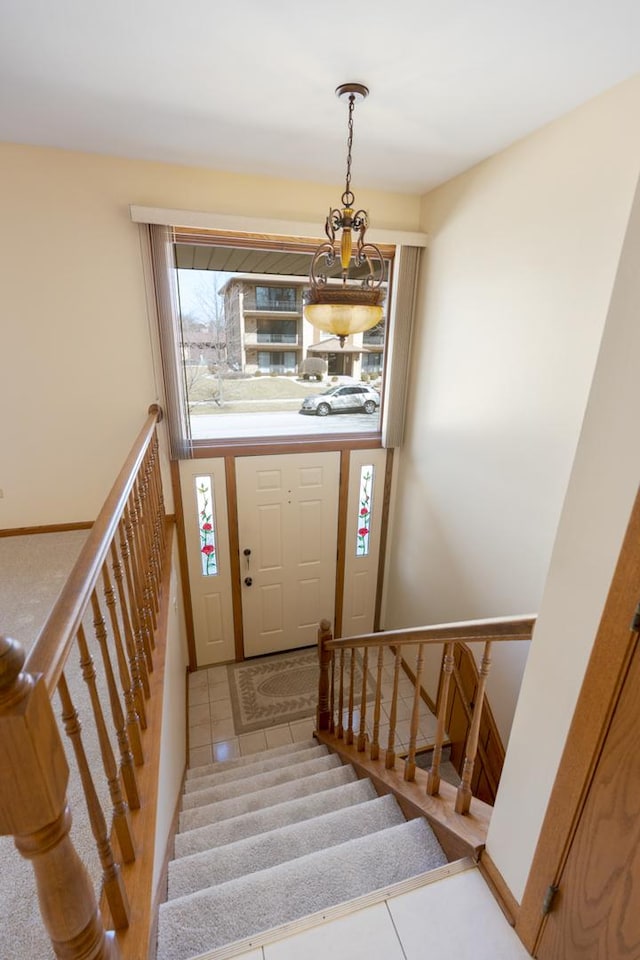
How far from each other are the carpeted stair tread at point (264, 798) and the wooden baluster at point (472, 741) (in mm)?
964

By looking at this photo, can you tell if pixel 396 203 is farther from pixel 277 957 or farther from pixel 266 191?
pixel 277 957

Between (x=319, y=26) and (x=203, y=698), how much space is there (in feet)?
14.0

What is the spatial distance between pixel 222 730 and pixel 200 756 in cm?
26

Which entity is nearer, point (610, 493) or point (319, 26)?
point (610, 493)

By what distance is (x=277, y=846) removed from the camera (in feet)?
5.25

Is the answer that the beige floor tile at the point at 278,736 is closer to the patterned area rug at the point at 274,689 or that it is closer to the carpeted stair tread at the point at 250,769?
the patterned area rug at the point at 274,689

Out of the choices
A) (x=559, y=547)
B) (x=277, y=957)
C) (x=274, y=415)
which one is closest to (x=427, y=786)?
(x=277, y=957)

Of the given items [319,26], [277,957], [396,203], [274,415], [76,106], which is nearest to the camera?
[277,957]

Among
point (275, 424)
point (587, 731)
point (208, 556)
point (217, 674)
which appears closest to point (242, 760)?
point (217, 674)

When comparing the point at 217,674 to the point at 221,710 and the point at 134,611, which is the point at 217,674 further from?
the point at 134,611

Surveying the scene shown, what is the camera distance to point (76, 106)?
6.87 feet

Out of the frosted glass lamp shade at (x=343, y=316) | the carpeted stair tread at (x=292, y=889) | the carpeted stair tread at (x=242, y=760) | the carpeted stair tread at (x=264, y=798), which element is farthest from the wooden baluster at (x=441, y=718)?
the carpeted stair tread at (x=242, y=760)

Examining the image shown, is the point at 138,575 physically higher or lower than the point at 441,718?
higher

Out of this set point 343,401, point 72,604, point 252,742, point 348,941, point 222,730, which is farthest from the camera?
point 343,401
